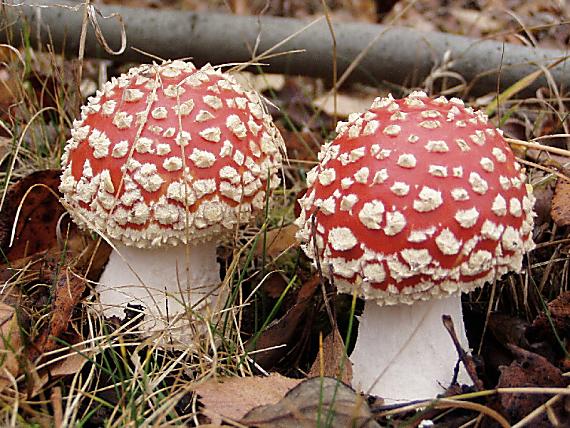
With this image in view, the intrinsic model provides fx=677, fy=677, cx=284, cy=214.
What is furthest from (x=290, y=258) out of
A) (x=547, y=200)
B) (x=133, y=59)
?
(x=133, y=59)

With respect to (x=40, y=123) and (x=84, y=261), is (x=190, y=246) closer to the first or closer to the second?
(x=84, y=261)

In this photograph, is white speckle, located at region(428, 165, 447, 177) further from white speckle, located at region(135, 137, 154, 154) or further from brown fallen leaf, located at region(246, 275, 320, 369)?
white speckle, located at region(135, 137, 154, 154)

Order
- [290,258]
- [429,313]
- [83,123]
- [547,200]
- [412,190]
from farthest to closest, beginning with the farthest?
1. [290,258]
2. [547,200]
3. [83,123]
4. [429,313]
5. [412,190]

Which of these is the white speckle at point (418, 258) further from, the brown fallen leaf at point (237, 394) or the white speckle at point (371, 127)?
the brown fallen leaf at point (237, 394)

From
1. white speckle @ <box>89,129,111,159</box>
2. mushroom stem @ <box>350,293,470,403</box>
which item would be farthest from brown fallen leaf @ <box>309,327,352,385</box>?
white speckle @ <box>89,129,111,159</box>

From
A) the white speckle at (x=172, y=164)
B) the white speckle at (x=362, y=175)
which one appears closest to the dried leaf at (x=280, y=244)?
the white speckle at (x=172, y=164)
